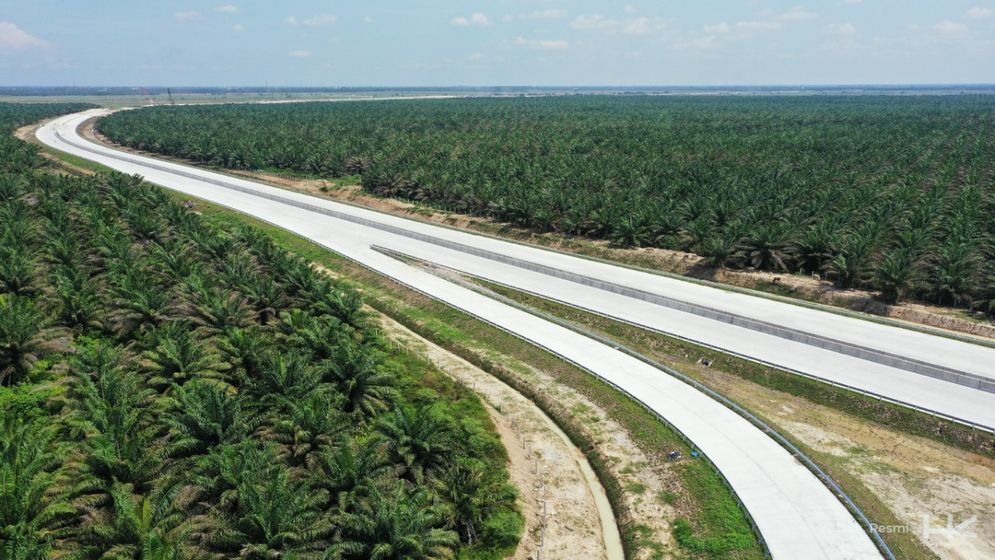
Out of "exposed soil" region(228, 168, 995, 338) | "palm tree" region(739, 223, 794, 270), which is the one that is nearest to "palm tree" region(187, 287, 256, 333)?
"exposed soil" region(228, 168, 995, 338)

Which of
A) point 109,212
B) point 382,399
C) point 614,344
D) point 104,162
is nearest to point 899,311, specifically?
point 614,344

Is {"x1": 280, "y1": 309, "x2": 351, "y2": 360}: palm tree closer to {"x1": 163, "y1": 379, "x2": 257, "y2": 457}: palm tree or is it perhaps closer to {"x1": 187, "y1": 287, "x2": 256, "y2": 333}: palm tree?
{"x1": 187, "y1": 287, "x2": 256, "y2": 333}: palm tree

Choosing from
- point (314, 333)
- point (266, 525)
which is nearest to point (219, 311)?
point (314, 333)

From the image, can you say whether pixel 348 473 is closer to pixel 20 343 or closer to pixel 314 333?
pixel 314 333

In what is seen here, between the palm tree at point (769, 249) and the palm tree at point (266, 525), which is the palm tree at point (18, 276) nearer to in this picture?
the palm tree at point (266, 525)

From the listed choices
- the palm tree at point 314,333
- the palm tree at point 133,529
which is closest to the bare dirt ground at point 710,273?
the palm tree at point 314,333

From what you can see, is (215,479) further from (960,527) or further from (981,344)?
(981,344)
